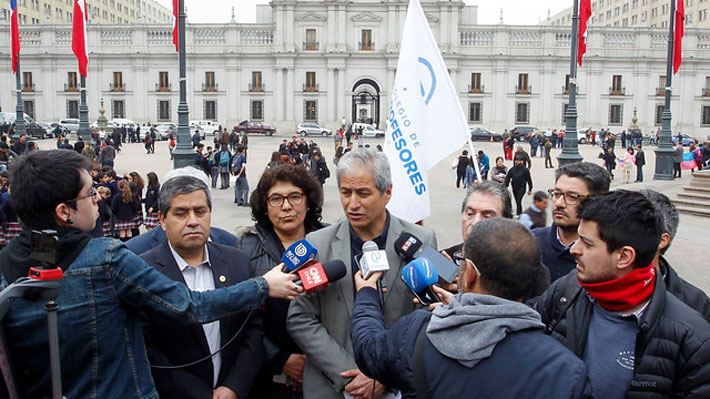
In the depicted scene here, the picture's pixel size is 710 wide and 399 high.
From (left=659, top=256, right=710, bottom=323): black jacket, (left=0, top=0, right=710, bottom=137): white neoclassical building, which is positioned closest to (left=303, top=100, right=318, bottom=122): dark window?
(left=0, top=0, right=710, bottom=137): white neoclassical building

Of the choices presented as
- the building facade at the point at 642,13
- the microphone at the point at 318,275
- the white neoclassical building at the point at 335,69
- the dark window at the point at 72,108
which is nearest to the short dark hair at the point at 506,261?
the microphone at the point at 318,275

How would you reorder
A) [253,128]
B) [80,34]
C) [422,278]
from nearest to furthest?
[422,278] → [80,34] → [253,128]

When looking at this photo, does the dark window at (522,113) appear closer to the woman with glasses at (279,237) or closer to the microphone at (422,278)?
the woman with glasses at (279,237)

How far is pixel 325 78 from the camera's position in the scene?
190 ft

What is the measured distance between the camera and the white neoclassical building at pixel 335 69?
57531 mm

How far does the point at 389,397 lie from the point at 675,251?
9.49m

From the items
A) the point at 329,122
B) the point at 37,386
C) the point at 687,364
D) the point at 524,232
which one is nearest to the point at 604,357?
the point at 687,364

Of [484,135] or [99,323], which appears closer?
[99,323]

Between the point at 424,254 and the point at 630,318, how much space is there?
0.97m

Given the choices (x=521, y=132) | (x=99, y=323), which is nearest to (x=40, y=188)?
(x=99, y=323)

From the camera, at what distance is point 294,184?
3.92 metres

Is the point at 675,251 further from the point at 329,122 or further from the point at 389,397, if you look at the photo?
the point at 329,122

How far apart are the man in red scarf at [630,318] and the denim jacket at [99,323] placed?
5.53 feet

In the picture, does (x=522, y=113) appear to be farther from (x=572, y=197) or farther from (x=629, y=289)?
(x=629, y=289)
